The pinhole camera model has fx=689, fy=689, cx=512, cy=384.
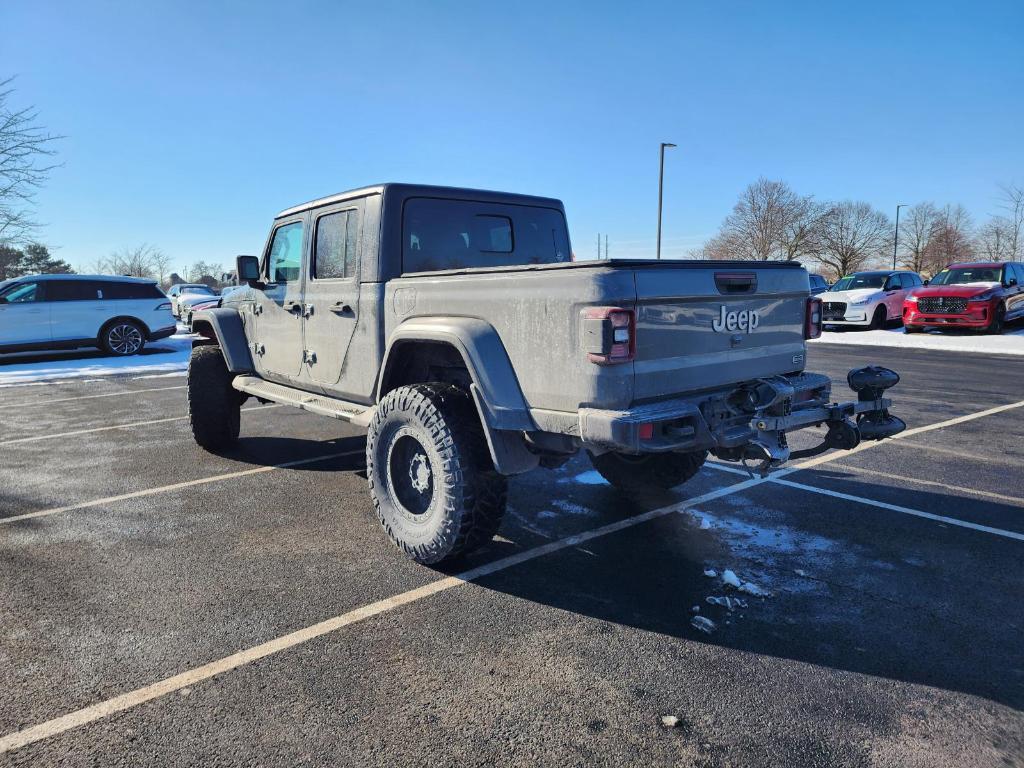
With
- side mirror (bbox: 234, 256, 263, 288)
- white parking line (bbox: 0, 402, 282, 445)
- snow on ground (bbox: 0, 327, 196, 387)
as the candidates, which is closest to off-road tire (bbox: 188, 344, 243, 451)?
white parking line (bbox: 0, 402, 282, 445)

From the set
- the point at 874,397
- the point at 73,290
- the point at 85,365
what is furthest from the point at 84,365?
the point at 874,397

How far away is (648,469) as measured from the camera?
5059 mm

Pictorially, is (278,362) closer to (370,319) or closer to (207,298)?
(370,319)

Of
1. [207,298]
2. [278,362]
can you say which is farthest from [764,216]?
[278,362]

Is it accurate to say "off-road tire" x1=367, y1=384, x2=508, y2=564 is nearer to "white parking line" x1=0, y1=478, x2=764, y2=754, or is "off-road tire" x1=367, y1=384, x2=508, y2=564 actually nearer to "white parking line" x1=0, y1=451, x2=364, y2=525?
"white parking line" x1=0, y1=478, x2=764, y2=754

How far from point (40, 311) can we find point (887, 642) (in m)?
16.8

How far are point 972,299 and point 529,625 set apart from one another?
1907 centimetres

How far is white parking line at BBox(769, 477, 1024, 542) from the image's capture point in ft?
13.9

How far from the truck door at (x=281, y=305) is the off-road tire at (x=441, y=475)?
64.0 inches

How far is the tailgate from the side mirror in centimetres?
364

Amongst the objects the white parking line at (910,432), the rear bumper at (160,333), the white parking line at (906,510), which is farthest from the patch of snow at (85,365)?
the white parking line at (906,510)

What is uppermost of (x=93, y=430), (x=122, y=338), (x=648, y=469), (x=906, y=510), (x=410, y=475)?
(x=122, y=338)

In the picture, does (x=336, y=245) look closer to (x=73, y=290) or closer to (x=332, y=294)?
(x=332, y=294)

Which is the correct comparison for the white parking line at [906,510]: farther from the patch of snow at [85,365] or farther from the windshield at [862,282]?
the windshield at [862,282]
